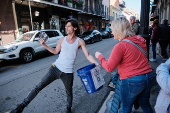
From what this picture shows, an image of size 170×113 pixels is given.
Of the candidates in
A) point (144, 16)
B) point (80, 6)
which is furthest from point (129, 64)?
point (80, 6)

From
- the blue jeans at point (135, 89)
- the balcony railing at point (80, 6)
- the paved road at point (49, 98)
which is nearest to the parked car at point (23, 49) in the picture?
the paved road at point (49, 98)

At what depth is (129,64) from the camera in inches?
70.6

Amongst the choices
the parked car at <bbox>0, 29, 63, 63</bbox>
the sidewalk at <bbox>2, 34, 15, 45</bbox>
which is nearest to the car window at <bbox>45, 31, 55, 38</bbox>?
the parked car at <bbox>0, 29, 63, 63</bbox>

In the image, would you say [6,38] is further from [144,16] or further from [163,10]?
[163,10]

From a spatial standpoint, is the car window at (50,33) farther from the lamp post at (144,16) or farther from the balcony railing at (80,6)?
the balcony railing at (80,6)

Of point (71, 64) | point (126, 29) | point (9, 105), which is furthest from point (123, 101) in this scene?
point (9, 105)

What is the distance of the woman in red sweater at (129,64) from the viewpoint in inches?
69.0

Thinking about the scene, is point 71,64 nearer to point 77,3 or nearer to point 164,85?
point 164,85

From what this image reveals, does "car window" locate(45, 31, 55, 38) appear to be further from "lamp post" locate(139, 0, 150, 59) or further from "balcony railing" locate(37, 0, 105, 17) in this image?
"balcony railing" locate(37, 0, 105, 17)

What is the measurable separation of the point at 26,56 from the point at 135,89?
7.34 m

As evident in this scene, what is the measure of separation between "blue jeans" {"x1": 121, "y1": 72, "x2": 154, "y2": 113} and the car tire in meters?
7.09

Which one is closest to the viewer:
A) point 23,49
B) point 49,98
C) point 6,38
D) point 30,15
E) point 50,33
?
point 49,98

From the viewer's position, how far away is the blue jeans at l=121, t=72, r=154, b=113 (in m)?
1.79

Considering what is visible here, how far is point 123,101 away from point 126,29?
0.94 m
